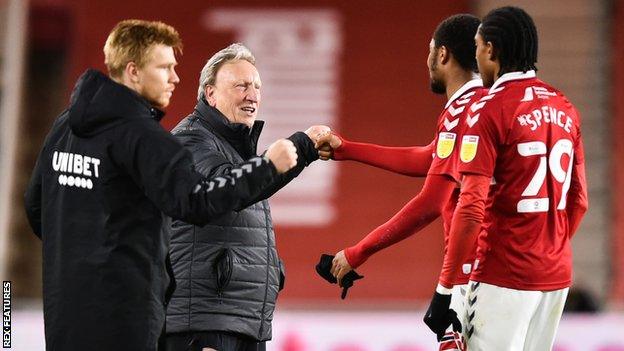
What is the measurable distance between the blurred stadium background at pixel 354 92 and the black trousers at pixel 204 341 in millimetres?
4430

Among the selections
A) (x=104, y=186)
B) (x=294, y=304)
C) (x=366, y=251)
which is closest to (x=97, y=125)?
(x=104, y=186)

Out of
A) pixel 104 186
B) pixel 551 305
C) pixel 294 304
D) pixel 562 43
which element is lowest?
pixel 294 304

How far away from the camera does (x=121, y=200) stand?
2803 millimetres

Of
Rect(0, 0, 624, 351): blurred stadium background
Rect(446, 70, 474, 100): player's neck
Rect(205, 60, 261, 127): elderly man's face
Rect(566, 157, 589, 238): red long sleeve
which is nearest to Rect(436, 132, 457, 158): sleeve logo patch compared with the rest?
Rect(446, 70, 474, 100): player's neck

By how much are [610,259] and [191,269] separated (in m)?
5.27

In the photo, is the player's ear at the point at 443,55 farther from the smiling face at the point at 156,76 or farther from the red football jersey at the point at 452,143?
the smiling face at the point at 156,76

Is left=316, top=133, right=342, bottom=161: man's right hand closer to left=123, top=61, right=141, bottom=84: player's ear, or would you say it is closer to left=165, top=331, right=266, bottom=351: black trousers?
left=165, top=331, right=266, bottom=351: black trousers

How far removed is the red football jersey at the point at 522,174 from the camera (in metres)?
3.12

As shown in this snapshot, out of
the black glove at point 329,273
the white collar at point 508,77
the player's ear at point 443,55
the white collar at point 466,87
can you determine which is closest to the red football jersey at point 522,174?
the white collar at point 508,77

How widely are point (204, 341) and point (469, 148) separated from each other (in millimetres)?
966

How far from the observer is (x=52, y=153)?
2.92 meters

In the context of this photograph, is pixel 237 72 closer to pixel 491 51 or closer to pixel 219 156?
pixel 219 156

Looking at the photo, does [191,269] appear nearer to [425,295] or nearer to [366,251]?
[366,251]

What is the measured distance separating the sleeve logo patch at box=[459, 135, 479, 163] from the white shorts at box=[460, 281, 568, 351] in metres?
0.38
